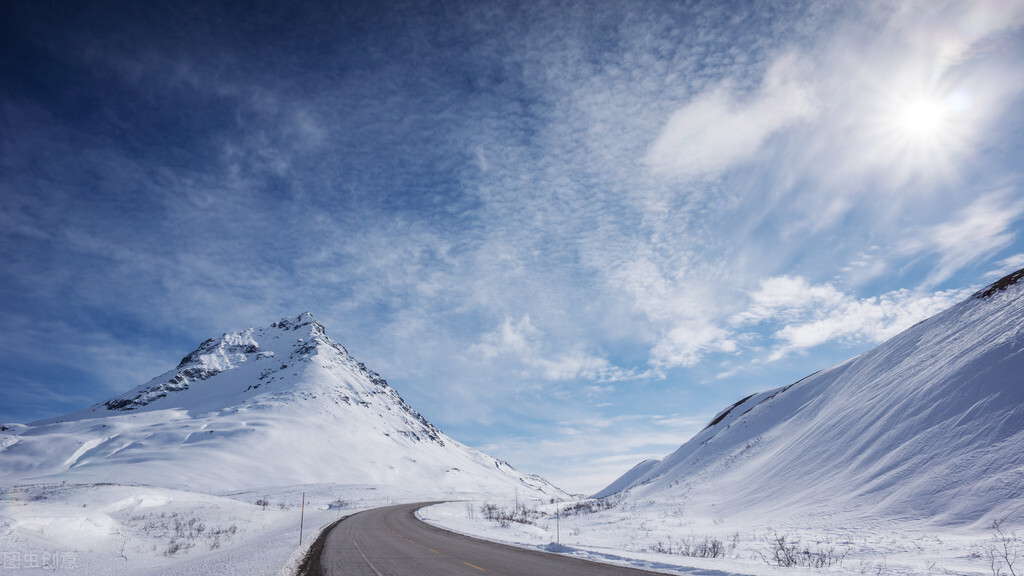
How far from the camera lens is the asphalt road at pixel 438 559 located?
10.9 meters

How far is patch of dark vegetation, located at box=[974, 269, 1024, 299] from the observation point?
75.4ft

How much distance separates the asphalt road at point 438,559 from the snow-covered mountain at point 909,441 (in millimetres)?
11450

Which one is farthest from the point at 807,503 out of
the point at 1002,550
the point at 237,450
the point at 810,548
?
the point at 237,450

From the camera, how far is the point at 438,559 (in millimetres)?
12984

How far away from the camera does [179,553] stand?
54.4ft

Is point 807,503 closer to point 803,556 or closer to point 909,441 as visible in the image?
point 909,441

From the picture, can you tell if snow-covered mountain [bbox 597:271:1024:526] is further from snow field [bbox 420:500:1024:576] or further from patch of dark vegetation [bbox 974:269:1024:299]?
snow field [bbox 420:500:1024:576]

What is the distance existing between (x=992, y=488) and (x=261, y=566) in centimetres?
2050

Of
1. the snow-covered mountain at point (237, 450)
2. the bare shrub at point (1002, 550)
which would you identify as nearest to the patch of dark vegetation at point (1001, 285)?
the bare shrub at point (1002, 550)

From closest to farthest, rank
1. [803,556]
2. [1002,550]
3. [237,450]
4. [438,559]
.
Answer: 1. [1002,550]
2. [438,559]
3. [803,556]
4. [237,450]

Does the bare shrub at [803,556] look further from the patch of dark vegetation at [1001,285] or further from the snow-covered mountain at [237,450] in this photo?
the snow-covered mountain at [237,450]

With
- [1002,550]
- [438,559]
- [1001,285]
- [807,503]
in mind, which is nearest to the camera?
[1002,550]

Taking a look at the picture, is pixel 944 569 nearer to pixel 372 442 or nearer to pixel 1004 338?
pixel 1004 338

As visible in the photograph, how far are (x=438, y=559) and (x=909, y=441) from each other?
18.6 m
